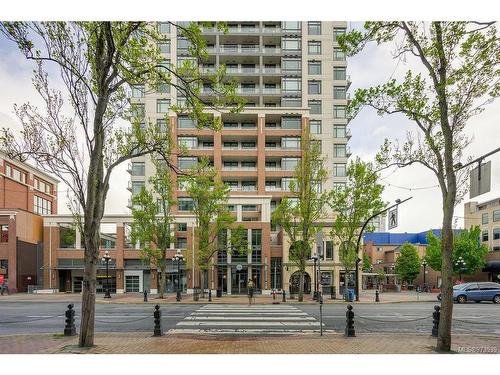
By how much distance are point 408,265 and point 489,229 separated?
38.6 ft

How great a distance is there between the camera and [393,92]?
10.4 meters

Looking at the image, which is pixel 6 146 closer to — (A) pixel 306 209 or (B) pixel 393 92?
(B) pixel 393 92

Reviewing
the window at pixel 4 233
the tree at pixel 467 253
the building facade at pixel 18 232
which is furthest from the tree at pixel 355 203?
the window at pixel 4 233

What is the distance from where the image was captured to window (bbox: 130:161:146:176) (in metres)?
51.0

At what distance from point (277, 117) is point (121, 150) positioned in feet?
121

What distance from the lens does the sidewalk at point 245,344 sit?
10.1 metres

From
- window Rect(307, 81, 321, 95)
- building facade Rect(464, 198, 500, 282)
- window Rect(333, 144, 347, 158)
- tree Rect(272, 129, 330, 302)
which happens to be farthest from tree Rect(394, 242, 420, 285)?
tree Rect(272, 129, 330, 302)

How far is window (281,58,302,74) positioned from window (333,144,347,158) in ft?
35.2

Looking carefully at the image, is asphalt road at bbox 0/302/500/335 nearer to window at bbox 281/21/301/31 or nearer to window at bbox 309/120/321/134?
window at bbox 309/120/321/134

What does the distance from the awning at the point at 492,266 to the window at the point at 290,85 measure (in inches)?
1230

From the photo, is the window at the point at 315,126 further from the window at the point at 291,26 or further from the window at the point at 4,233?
the window at the point at 4,233

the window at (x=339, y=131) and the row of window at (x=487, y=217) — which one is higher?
the window at (x=339, y=131)

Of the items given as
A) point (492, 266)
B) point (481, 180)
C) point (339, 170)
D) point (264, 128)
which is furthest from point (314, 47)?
point (481, 180)

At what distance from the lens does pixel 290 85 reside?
52.3 meters
